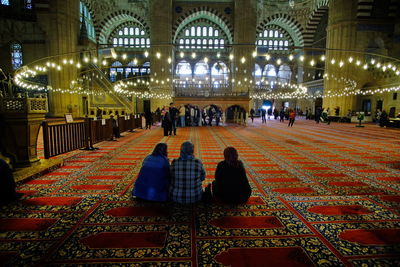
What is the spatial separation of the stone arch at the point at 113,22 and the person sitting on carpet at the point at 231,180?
2684 centimetres

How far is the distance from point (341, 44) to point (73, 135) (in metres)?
20.2

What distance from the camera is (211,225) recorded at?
2.36 m

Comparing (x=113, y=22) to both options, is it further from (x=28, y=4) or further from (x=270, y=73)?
(x=270, y=73)

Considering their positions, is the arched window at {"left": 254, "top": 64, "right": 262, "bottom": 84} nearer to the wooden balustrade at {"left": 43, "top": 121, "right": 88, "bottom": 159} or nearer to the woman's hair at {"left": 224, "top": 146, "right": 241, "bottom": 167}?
the wooden balustrade at {"left": 43, "top": 121, "right": 88, "bottom": 159}

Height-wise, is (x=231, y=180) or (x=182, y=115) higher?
(x=182, y=115)

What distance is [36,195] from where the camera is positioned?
10.3ft

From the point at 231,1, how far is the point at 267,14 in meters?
4.31

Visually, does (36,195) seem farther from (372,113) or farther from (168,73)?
(372,113)

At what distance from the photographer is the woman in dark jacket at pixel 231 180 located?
104 inches

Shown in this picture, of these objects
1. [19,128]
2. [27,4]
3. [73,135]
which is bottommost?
[73,135]

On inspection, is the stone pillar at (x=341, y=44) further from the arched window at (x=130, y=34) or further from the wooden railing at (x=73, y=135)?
the arched window at (x=130, y=34)

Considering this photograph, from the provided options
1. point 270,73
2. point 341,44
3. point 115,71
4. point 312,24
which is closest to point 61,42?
point 115,71

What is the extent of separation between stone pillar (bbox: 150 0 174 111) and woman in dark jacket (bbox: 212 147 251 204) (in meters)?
20.2

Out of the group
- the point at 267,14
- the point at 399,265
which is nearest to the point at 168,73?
the point at 267,14
